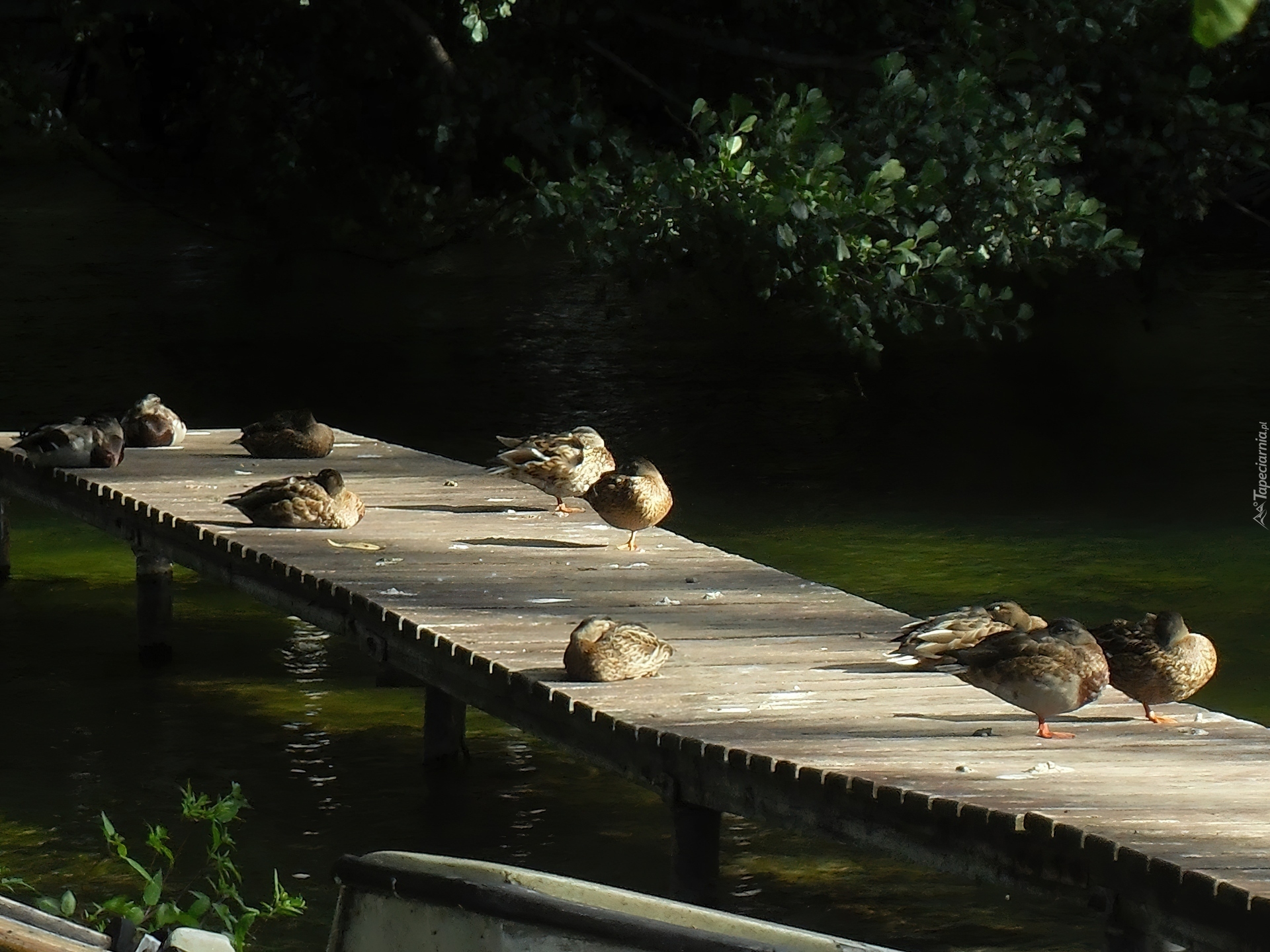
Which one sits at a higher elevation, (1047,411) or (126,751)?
(1047,411)

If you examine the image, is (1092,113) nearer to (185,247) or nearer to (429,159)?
(429,159)

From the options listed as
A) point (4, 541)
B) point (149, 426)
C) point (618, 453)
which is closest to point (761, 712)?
point (149, 426)

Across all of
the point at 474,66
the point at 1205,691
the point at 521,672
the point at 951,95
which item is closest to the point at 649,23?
the point at 474,66

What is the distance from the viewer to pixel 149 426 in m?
11.9

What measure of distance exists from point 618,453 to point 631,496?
327 inches

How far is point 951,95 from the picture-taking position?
14.2 meters

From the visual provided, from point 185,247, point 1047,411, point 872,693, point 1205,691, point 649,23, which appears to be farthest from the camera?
point 185,247

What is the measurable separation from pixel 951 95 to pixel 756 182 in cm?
177

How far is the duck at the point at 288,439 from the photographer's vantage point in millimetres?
11430

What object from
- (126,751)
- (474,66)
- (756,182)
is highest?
(474,66)

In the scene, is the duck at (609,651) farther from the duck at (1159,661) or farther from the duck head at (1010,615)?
the duck at (1159,661)

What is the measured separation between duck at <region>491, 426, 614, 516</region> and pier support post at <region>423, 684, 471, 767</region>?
1.36 meters

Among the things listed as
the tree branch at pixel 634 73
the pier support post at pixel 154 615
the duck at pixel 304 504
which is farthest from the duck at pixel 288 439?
the tree branch at pixel 634 73

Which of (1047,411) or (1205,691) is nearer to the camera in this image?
(1205,691)
